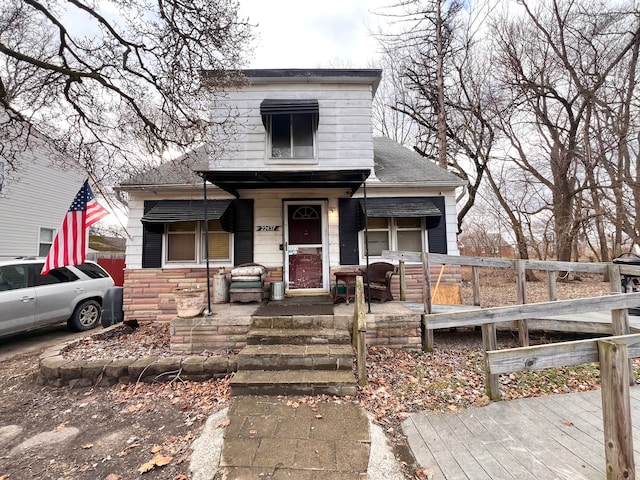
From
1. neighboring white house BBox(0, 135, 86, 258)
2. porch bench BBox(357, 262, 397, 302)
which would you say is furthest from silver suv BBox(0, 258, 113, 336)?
porch bench BBox(357, 262, 397, 302)

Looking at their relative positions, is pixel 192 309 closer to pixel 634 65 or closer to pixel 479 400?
pixel 479 400

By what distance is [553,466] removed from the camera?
7.16ft

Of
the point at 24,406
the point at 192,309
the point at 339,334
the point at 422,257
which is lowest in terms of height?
the point at 24,406

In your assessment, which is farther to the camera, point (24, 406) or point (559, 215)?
point (559, 215)

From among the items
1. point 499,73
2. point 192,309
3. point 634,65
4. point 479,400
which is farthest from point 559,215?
point 192,309

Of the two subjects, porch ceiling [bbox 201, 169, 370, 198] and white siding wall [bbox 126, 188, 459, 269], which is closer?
porch ceiling [bbox 201, 169, 370, 198]

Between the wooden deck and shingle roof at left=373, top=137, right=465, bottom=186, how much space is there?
4.54m

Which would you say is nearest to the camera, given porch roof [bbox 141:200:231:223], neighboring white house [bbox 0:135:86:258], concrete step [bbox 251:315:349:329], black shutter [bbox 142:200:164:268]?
concrete step [bbox 251:315:349:329]

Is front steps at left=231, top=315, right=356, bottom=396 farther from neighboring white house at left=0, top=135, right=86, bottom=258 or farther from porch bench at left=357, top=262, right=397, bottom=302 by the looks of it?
neighboring white house at left=0, top=135, right=86, bottom=258

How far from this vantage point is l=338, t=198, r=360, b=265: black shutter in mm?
6445

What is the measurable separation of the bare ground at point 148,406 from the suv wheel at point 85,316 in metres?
1.71

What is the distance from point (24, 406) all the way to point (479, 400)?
5.44 metres

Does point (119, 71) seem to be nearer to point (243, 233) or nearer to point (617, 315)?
point (243, 233)

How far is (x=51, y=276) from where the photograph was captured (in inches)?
241
